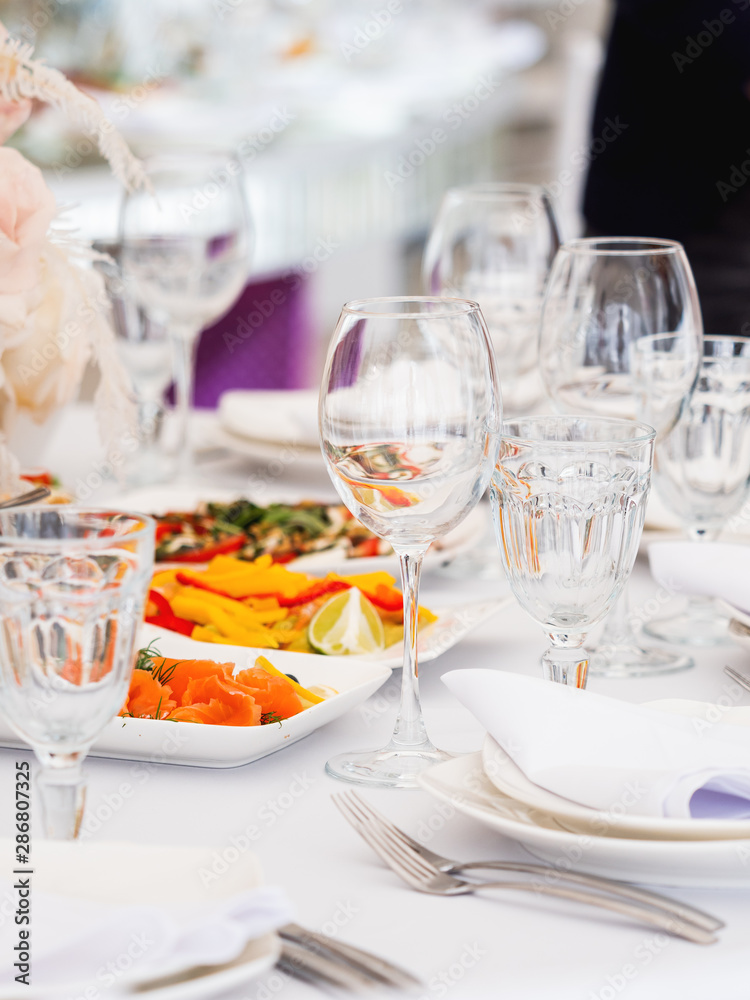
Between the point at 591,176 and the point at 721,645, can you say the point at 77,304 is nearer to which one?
the point at 721,645

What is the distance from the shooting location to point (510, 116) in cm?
763

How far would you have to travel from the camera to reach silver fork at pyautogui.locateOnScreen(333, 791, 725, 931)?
59 centimetres

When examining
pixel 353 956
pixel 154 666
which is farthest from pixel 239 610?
pixel 353 956

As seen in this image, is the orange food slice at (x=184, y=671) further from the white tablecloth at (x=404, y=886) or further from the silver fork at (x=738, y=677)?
the silver fork at (x=738, y=677)

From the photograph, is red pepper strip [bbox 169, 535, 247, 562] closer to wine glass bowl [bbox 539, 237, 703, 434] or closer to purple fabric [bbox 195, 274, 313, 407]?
wine glass bowl [bbox 539, 237, 703, 434]

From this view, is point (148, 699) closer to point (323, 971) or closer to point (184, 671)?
point (184, 671)

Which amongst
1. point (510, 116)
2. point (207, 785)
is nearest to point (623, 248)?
point (207, 785)

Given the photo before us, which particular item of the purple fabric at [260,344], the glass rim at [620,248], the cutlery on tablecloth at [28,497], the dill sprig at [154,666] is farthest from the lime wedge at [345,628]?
the purple fabric at [260,344]

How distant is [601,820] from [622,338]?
0.55 metres

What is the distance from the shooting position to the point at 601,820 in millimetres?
643

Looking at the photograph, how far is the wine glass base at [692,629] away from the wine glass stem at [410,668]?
0.36m

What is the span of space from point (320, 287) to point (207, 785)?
5.05 meters

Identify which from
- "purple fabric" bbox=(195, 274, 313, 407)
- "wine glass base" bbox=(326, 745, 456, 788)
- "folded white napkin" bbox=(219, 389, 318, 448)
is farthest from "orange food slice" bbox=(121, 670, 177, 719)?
"purple fabric" bbox=(195, 274, 313, 407)

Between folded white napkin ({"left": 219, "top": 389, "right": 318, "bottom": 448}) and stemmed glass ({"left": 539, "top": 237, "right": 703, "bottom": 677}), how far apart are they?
0.62 metres
